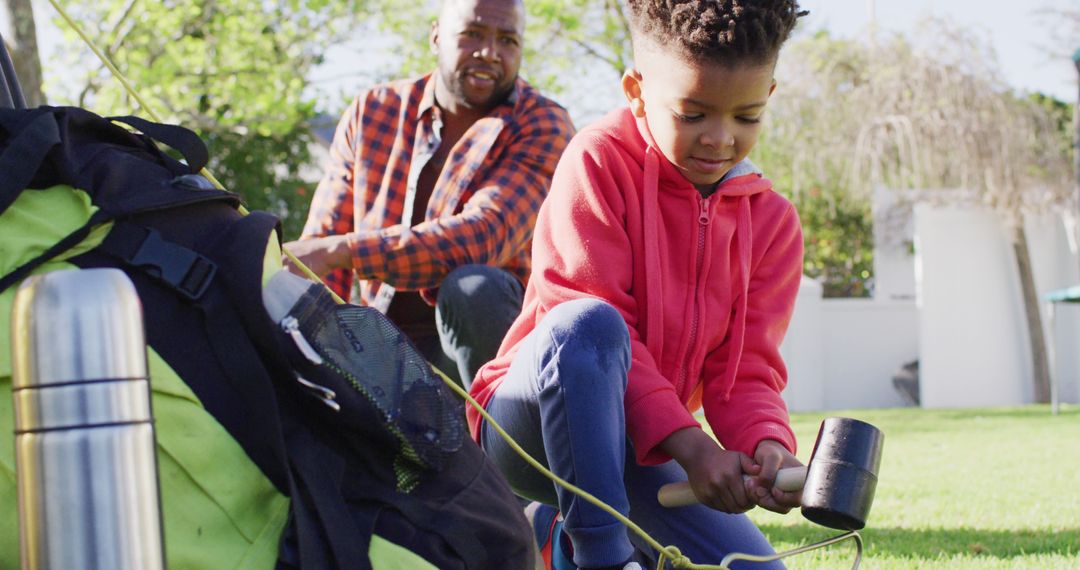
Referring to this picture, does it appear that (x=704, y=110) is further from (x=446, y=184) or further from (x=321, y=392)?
(x=446, y=184)

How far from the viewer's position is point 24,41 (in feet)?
30.4

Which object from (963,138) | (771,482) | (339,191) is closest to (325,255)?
(339,191)

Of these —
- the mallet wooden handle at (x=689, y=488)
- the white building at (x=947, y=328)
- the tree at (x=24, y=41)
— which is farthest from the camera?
the white building at (x=947, y=328)

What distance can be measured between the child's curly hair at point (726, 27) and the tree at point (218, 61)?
10.6 metres

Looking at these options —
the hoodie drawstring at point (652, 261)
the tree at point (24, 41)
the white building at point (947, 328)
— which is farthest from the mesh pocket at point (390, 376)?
the white building at point (947, 328)

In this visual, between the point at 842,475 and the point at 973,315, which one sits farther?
the point at 973,315

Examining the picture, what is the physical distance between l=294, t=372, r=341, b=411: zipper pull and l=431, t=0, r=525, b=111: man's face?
2421 mm

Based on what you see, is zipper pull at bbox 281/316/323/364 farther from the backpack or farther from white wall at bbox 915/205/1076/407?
white wall at bbox 915/205/1076/407

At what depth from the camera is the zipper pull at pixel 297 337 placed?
5.35ft

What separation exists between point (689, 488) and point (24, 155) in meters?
1.41

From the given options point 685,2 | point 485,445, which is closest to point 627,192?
point 685,2

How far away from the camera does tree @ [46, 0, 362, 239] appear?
42.5 ft

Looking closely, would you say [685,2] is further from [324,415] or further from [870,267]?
[870,267]

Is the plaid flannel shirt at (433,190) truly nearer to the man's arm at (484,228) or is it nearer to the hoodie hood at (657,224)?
the man's arm at (484,228)
